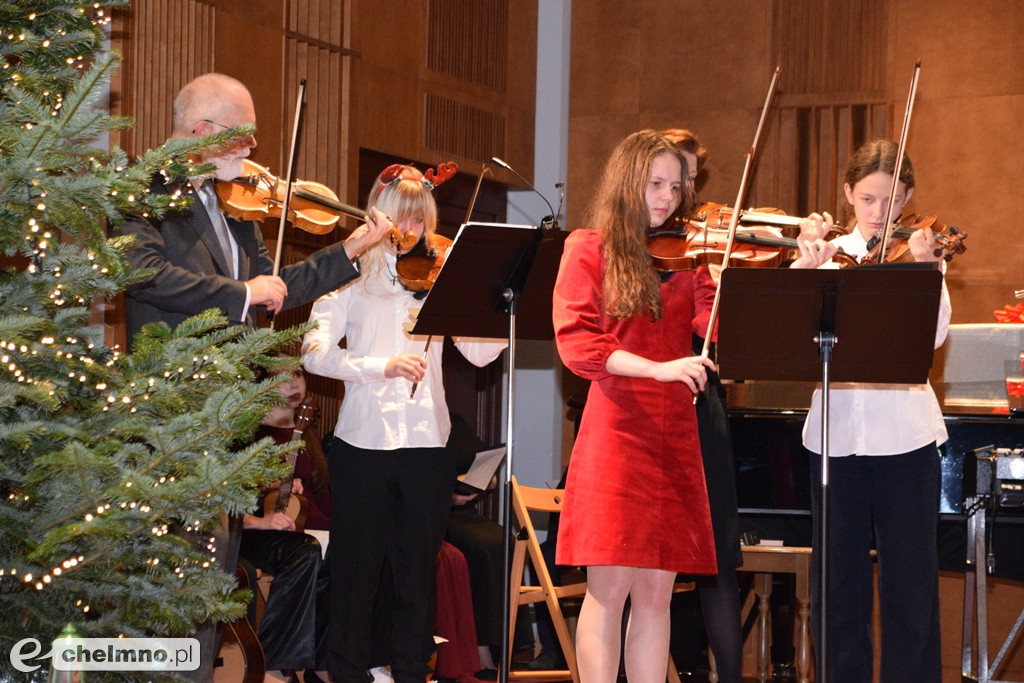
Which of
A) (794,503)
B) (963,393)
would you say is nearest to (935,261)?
(794,503)

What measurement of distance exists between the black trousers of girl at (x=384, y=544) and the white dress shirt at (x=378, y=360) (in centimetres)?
6

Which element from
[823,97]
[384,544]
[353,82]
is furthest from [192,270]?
[823,97]

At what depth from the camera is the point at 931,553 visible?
3.11 meters

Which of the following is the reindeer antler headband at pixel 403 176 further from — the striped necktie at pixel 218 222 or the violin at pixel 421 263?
the striped necktie at pixel 218 222

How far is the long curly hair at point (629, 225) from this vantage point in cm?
282

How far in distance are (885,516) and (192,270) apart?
6.22 feet

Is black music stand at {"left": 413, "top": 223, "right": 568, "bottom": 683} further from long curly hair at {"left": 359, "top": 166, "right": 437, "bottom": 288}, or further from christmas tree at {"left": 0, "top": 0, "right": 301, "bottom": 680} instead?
christmas tree at {"left": 0, "top": 0, "right": 301, "bottom": 680}

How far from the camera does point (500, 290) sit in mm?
3105

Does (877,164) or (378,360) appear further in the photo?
(378,360)

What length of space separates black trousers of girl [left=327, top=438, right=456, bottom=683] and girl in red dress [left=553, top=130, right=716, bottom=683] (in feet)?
2.72

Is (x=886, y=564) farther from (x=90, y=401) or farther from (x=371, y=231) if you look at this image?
(x=90, y=401)

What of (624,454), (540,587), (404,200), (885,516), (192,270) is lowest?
(540,587)

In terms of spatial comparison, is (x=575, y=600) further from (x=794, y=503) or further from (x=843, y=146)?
(x=843, y=146)

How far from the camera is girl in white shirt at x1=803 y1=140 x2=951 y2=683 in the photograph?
3105 mm
